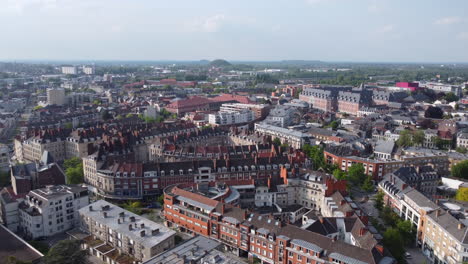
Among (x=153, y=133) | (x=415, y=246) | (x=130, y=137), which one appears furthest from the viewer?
(x=153, y=133)

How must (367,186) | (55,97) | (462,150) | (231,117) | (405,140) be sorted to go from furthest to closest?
(55,97) < (231,117) < (405,140) < (462,150) < (367,186)

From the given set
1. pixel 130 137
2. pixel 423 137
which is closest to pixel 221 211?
pixel 130 137

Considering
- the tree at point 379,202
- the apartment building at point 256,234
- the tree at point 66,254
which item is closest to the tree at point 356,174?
the tree at point 379,202

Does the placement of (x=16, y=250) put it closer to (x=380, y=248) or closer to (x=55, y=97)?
(x=380, y=248)

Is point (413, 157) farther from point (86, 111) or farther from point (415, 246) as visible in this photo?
point (86, 111)

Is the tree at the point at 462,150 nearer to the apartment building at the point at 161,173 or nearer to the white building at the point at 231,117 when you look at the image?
the apartment building at the point at 161,173

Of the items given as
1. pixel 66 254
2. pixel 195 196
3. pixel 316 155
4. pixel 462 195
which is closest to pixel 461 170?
pixel 462 195
